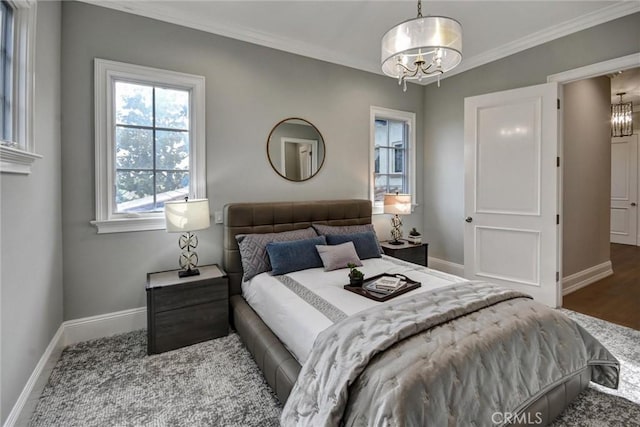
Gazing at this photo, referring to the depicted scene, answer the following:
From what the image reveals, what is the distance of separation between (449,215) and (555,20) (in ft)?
7.95

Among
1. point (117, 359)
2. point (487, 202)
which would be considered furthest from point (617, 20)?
point (117, 359)

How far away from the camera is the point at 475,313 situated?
5.63 ft

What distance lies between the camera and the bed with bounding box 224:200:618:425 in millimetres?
1477

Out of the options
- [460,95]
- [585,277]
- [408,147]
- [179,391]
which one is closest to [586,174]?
[585,277]

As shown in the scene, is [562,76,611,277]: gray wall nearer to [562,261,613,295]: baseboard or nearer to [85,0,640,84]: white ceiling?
[562,261,613,295]: baseboard

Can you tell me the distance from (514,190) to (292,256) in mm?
2605

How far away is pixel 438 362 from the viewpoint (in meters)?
1.30

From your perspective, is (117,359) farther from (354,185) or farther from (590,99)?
→ (590,99)

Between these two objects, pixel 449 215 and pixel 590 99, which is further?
pixel 449 215

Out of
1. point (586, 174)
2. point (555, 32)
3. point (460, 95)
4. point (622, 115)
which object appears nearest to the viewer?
point (555, 32)

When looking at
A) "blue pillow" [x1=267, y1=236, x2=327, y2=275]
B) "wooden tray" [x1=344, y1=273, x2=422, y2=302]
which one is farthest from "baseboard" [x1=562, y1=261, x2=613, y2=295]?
"blue pillow" [x1=267, y1=236, x2=327, y2=275]

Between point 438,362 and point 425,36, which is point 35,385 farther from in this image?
point 425,36

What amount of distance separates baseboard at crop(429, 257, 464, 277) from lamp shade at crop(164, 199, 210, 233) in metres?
3.48

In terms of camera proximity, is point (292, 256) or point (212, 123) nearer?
point (292, 256)
